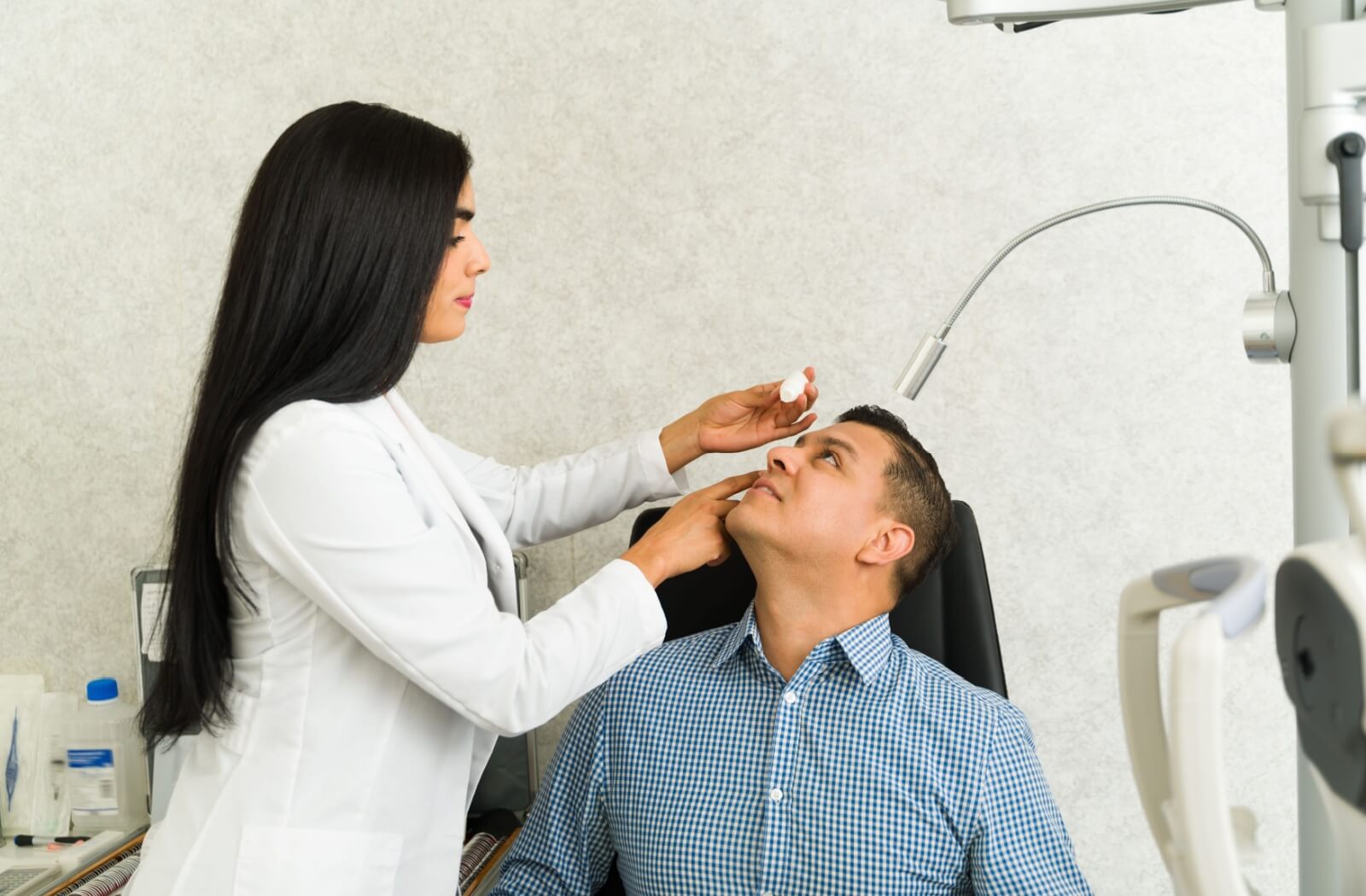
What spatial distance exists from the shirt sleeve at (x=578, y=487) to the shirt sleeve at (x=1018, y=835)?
531mm

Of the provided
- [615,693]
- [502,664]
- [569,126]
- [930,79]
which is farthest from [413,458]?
[930,79]

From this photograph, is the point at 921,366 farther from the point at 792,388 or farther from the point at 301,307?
the point at 301,307

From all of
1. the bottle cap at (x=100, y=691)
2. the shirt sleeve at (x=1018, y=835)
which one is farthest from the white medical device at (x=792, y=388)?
the bottle cap at (x=100, y=691)

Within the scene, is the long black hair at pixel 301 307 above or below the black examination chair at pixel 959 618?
above

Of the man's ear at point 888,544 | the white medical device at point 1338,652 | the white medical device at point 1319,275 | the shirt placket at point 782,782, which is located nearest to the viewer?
the white medical device at point 1338,652

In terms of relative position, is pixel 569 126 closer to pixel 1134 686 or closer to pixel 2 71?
pixel 2 71

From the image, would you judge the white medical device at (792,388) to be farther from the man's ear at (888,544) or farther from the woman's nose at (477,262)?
the woman's nose at (477,262)

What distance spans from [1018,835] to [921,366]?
1.71 ft

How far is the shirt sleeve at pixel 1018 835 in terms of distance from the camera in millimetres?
1319

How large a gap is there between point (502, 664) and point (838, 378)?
3.02ft

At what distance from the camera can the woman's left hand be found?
1577 mm

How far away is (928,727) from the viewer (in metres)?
1.40

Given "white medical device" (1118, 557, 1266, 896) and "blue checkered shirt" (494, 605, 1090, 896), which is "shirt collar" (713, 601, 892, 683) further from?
"white medical device" (1118, 557, 1266, 896)

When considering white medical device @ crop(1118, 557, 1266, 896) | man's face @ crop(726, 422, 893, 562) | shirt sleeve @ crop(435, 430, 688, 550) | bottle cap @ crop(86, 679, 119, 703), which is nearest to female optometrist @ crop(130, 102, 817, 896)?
man's face @ crop(726, 422, 893, 562)
